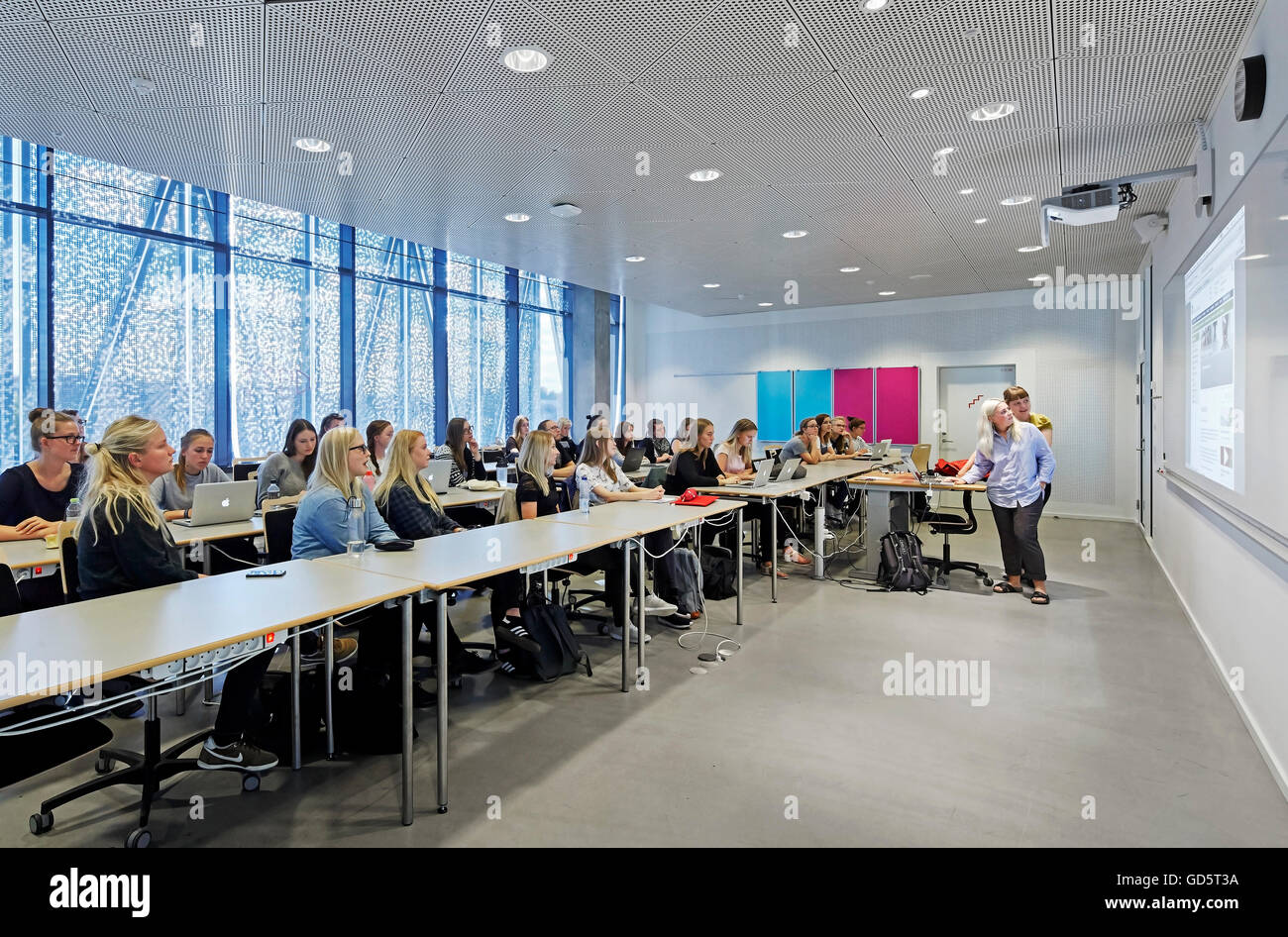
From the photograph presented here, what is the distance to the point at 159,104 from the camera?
12.8ft

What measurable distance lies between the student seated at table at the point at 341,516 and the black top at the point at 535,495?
48.8 inches

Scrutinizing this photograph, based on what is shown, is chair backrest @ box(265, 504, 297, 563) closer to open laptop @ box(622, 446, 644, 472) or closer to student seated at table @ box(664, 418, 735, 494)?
student seated at table @ box(664, 418, 735, 494)

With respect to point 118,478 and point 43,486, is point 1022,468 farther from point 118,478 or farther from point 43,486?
point 43,486

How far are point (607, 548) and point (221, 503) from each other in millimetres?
2261

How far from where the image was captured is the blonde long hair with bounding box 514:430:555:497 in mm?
4457

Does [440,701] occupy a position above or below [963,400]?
below

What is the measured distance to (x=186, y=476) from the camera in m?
4.50

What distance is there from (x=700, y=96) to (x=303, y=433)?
11.1ft

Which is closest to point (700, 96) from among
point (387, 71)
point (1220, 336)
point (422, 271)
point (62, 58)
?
point (387, 71)

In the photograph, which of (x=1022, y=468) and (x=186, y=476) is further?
(x=1022, y=468)

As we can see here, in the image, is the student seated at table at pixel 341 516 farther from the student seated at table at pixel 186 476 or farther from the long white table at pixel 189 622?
the student seated at table at pixel 186 476

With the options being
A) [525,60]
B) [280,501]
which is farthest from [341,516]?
[525,60]
